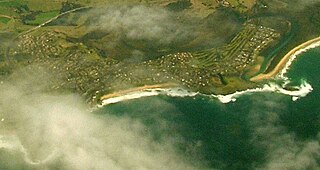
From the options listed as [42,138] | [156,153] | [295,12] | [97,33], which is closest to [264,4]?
[295,12]

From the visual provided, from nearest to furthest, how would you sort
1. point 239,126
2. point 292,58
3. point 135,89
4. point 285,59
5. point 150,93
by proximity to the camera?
point 239,126 < point 150,93 < point 135,89 < point 285,59 < point 292,58

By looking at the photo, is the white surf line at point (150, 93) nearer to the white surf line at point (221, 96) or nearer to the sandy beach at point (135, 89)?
the white surf line at point (221, 96)

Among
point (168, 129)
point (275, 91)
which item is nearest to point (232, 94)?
point (275, 91)

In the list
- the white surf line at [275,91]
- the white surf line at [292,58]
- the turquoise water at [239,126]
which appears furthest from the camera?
the white surf line at [292,58]

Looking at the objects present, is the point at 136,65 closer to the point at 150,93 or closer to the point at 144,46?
the point at 144,46

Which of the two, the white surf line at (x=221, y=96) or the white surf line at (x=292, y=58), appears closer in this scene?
the white surf line at (x=221, y=96)

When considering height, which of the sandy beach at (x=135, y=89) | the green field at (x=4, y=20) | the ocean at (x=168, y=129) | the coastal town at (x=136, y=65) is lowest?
the ocean at (x=168, y=129)

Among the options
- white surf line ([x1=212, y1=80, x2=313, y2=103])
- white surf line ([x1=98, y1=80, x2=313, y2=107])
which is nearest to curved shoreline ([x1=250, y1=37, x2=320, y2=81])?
white surf line ([x1=98, y1=80, x2=313, y2=107])

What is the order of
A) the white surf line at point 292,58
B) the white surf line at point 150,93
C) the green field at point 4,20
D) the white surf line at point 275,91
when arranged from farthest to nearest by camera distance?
the green field at point 4,20 → the white surf line at point 292,58 → the white surf line at point 150,93 → the white surf line at point 275,91

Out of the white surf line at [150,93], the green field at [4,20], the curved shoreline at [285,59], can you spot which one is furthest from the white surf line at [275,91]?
the green field at [4,20]
